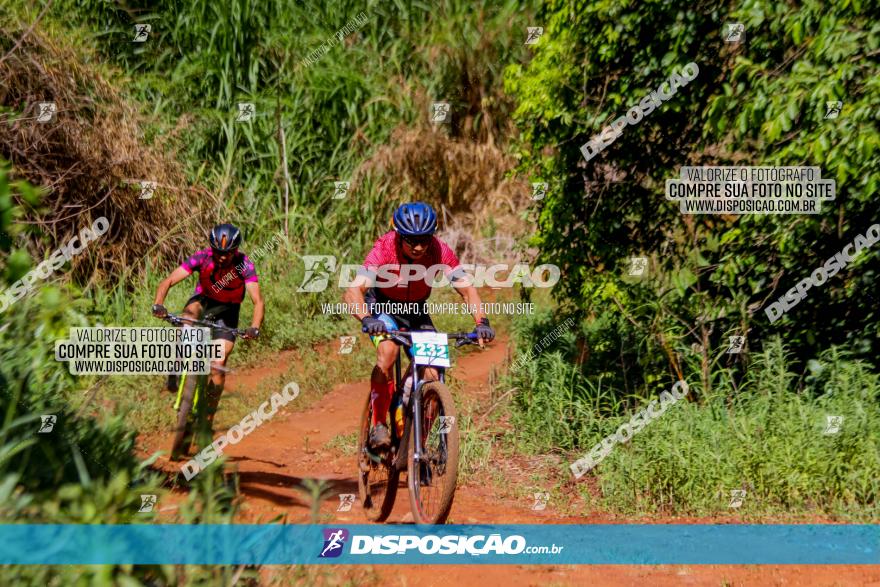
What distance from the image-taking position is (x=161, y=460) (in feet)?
27.2

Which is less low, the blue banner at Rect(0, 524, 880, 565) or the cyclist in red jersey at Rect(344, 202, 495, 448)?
the cyclist in red jersey at Rect(344, 202, 495, 448)

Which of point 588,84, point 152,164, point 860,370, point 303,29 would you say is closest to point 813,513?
point 860,370

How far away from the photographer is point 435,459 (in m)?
6.20

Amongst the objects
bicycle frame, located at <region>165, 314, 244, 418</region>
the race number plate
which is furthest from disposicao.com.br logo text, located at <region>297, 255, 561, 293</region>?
bicycle frame, located at <region>165, 314, 244, 418</region>

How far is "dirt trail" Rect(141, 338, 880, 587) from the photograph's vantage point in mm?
5477

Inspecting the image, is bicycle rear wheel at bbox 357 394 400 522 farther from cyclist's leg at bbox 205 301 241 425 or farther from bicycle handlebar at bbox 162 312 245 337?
bicycle handlebar at bbox 162 312 245 337

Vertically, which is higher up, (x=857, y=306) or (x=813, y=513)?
(x=857, y=306)

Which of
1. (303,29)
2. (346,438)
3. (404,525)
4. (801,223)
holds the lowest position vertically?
(404,525)

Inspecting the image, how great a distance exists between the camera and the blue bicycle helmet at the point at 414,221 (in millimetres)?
6488

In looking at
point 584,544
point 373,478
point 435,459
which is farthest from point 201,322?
point 584,544

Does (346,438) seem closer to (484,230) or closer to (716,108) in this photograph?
(716,108)

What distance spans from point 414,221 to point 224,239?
94.7 inches

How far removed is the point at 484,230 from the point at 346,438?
235 inches

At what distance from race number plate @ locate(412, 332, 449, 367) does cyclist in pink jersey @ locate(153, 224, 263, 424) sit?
7.06 ft
